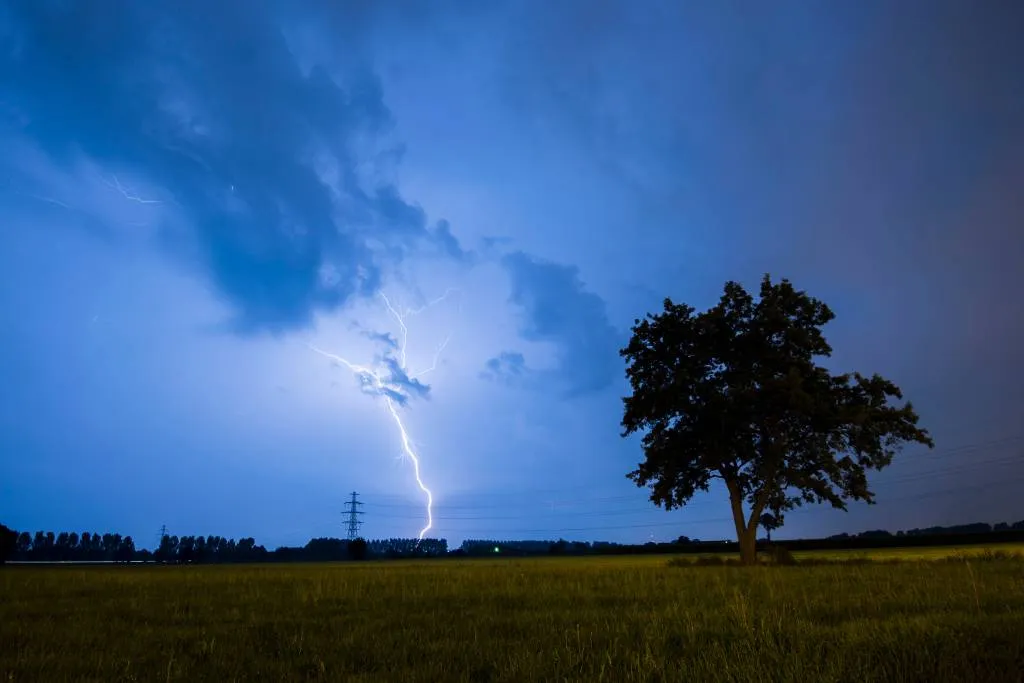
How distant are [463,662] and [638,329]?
3326cm

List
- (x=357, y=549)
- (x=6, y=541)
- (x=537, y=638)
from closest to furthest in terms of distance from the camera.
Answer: (x=537, y=638), (x=6, y=541), (x=357, y=549)

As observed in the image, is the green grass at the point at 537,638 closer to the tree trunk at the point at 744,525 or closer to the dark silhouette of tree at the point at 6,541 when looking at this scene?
the tree trunk at the point at 744,525

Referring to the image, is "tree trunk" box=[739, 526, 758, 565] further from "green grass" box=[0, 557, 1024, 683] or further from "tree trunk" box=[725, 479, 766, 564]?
"green grass" box=[0, 557, 1024, 683]

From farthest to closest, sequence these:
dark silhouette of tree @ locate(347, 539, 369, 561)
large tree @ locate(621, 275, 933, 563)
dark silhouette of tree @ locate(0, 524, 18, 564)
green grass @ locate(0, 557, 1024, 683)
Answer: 1. dark silhouette of tree @ locate(347, 539, 369, 561)
2. dark silhouette of tree @ locate(0, 524, 18, 564)
3. large tree @ locate(621, 275, 933, 563)
4. green grass @ locate(0, 557, 1024, 683)

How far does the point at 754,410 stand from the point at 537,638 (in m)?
28.3

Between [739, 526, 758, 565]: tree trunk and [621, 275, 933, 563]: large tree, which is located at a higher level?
[621, 275, 933, 563]: large tree

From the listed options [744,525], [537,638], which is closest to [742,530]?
[744,525]

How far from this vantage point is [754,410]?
103 ft

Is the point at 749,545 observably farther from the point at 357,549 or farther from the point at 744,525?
the point at 357,549

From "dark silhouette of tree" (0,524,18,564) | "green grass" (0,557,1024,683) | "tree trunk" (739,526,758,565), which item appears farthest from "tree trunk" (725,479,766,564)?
"dark silhouette of tree" (0,524,18,564)

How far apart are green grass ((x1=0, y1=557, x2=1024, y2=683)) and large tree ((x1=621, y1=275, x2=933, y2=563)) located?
68.8ft

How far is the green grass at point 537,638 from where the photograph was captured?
4.64 meters

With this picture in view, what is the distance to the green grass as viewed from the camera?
4641 mm

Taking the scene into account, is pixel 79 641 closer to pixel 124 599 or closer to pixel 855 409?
pixel 124 599
